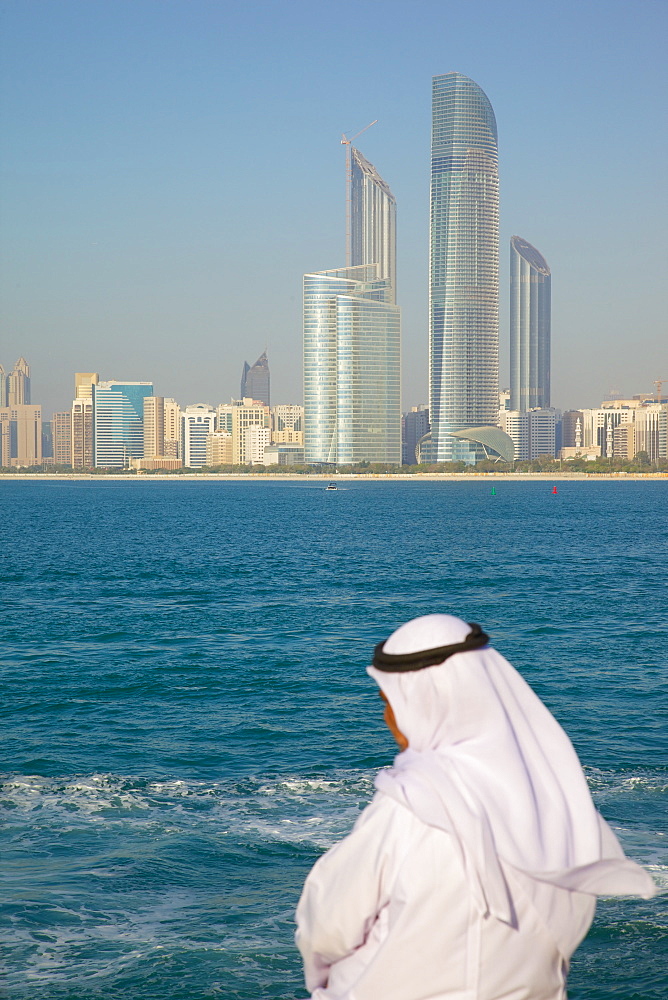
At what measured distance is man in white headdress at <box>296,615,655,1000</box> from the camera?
7.34ft

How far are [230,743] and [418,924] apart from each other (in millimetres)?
12210

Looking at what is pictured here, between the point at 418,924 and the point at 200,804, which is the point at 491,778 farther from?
the point at 200,804

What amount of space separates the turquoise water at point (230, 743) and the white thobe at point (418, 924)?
4807 millimetres

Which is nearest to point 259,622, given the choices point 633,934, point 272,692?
point 272,692

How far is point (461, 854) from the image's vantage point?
222 cm

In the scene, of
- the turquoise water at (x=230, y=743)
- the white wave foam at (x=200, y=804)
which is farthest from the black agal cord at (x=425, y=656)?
the white wave foam at (x=200, y=804)

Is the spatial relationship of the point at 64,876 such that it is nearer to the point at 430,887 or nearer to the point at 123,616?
the point at 430,887

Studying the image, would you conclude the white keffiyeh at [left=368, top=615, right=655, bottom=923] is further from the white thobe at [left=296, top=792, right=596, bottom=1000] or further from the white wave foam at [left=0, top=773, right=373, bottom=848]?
the white wave foam at [left=0, top=773, right=373, bottom=848]

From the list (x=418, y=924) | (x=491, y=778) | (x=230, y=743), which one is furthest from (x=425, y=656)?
(x=230, y=743)

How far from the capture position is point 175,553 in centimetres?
5044

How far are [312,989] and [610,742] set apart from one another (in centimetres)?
1221

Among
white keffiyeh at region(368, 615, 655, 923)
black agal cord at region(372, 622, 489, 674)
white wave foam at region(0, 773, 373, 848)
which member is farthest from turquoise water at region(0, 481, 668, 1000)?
black agal cord at region(372, 622, 489, 674)

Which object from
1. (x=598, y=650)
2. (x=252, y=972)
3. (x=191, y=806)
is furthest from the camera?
(x=598, y=650)

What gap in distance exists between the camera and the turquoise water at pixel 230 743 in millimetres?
7316
